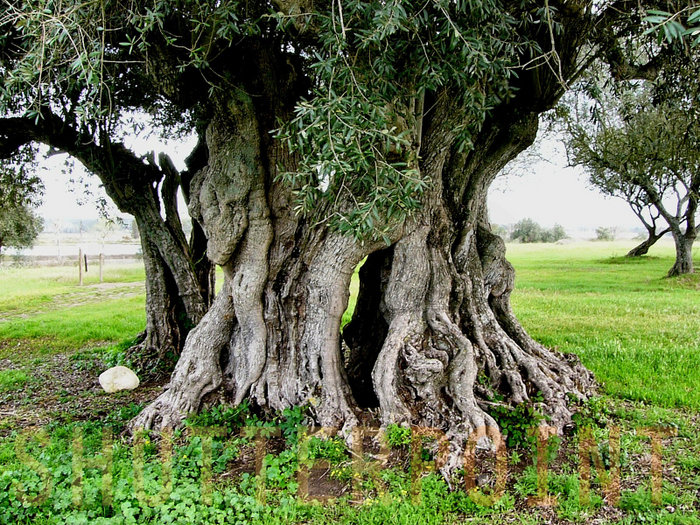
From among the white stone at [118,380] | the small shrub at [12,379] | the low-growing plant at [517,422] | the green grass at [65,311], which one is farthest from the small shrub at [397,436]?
the green grass at [65,311]

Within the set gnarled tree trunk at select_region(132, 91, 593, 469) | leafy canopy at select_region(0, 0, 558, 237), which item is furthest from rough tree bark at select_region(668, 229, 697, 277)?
leafy canopy at select_region(0, 0, 558, 237)

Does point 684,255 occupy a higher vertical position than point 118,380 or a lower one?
higher

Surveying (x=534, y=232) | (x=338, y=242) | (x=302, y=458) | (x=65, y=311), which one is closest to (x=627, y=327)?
(x=338, y=242)

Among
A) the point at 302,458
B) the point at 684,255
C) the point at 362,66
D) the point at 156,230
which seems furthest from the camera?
the point at 684,255

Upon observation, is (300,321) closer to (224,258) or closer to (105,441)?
(224,258)

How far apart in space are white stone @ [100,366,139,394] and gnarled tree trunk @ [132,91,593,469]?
1656 mm

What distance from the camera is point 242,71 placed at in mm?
5254

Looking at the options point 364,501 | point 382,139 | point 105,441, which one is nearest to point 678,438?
point 364,501

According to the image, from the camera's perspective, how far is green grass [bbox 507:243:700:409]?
6.25 meters

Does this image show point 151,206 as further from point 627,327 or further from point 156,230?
point 627,327

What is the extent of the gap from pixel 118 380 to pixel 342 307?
382 centimetres

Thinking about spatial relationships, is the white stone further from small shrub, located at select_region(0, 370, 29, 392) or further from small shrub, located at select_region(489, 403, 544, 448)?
small shrub, located at select_region(489, 403, 544, 448)

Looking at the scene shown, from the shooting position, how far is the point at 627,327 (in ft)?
31.1

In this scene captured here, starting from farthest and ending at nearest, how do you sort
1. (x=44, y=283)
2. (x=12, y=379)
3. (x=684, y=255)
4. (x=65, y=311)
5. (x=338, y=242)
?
(x=44, y=283) → (x=684, y=255) → (x=65, y=311) → (x=12, y=379) → (x=338, y=242)
